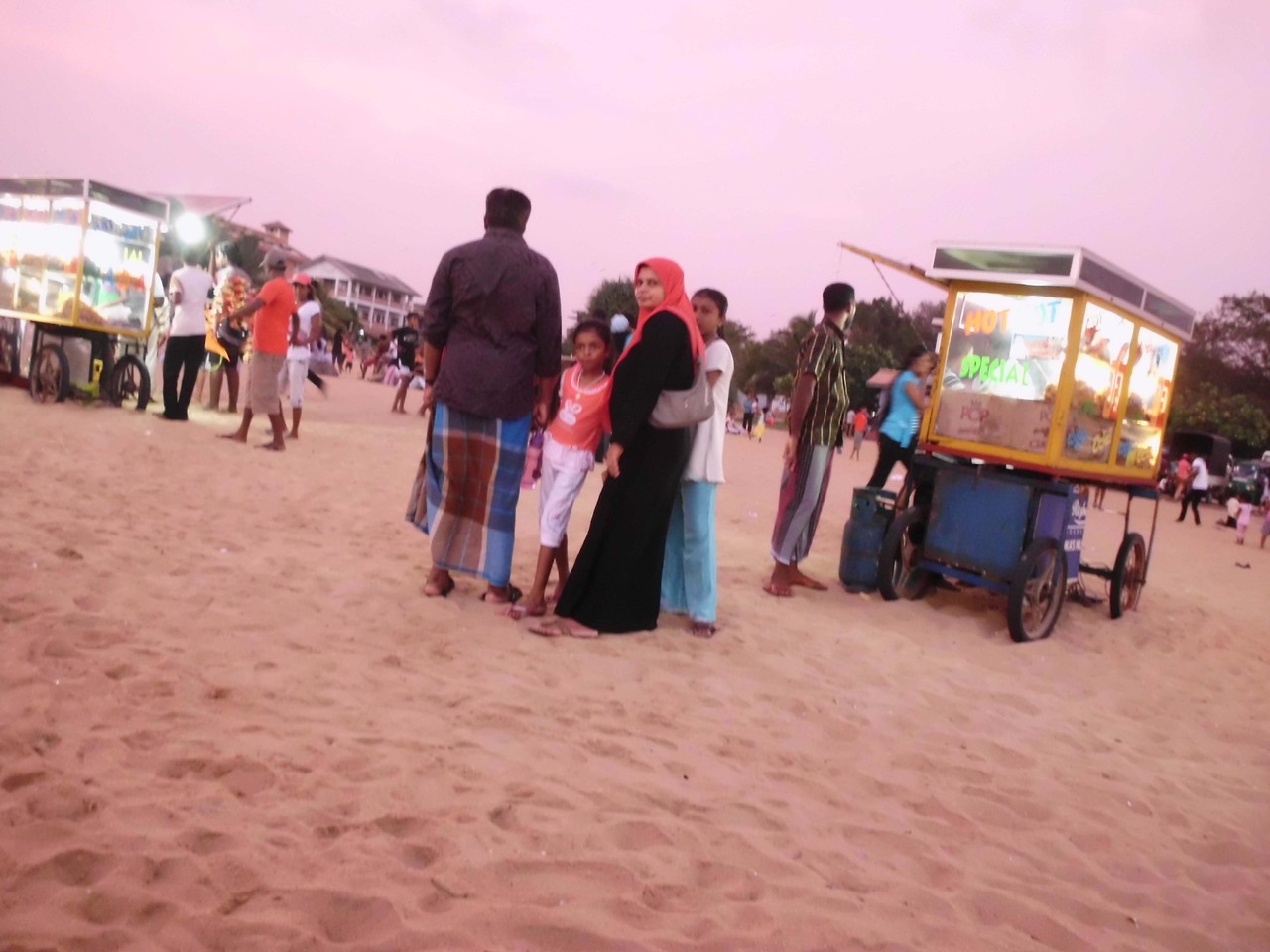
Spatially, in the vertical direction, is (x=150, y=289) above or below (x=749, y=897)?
above

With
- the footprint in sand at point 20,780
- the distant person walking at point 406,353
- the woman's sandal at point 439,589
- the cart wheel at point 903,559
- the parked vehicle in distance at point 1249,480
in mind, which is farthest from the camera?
the parked vehicle in distance at point 1249,480

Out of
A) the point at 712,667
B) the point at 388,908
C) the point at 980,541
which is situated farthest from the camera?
the point at 980,541

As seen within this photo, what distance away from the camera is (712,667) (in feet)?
15.3

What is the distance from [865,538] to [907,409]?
1.20 meters

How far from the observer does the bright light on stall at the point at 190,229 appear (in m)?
13.2

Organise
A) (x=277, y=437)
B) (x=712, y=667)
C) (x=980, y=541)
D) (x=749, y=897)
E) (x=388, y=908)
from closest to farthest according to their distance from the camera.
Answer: (x=388, y=908) → (x=749, y=897) → (x=712, y=667) → (x=980, y=541) → (x=277, y=437)

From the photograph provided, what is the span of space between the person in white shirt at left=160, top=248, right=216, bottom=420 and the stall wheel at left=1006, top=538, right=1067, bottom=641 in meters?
7.87

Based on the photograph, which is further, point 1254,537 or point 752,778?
point 1254,537

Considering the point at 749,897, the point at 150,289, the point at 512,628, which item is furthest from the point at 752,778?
the point at 150,289

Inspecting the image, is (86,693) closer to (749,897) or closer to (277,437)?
(749,897)

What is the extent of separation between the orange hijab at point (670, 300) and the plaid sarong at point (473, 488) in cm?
73

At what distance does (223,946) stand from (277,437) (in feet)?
25.1

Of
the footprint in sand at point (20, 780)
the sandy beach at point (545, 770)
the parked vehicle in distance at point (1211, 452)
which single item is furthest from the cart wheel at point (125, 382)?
the parked vehicle in distance at point (1211, 452)

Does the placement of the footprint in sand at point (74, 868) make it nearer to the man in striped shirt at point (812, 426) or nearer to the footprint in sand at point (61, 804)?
the footprint in sand at point (61, 804)
